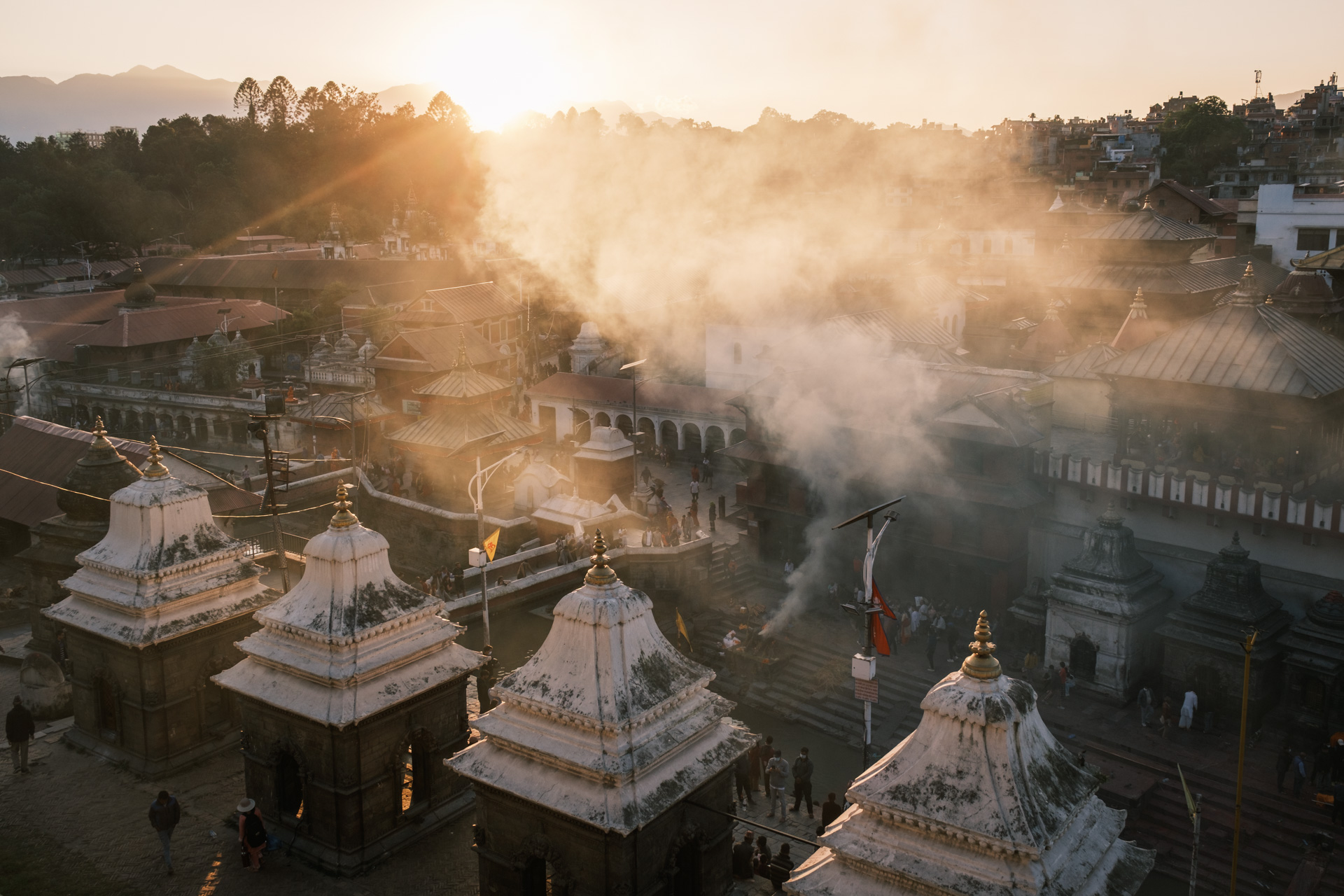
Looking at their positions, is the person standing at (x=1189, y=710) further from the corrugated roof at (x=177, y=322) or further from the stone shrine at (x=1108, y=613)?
the corrugated roof at (x=177, y=322)

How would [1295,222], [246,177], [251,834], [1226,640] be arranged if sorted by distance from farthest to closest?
[246,177], [1295,222], [1226,640], [251,834]

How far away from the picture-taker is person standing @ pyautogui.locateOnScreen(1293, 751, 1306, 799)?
59.6ft

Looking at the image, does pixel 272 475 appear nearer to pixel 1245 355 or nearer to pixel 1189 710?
pixel 1189 710

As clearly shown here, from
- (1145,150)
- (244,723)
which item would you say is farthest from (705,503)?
(1145,150)

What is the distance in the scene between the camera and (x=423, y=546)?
97.5 ft

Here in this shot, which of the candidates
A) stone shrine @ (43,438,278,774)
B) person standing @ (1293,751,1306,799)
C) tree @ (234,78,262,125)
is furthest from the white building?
tree @ (234,78,262,125)

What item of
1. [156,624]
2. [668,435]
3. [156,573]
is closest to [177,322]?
[668,435]

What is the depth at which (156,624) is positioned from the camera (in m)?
14.4

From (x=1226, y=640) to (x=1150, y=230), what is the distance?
1931cm

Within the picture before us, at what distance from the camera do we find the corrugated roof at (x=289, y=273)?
2484 inches

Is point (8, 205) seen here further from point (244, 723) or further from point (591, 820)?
point (591, 820)

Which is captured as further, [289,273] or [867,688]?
[289,273]

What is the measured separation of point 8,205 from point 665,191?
6097 cm

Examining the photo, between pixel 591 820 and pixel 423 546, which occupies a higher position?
pixel 591 820
